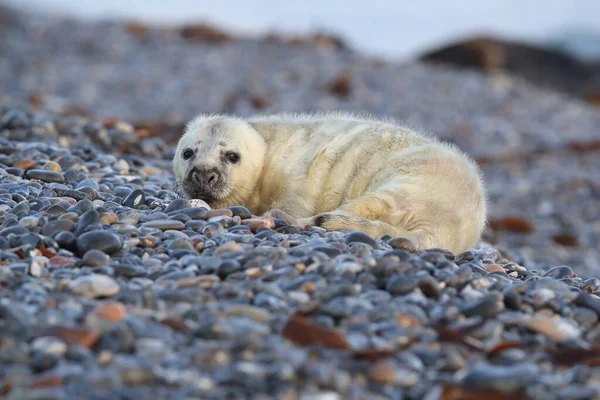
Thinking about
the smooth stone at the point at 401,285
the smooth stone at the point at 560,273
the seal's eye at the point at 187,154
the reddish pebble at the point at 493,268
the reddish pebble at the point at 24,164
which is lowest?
the smooth stone at the point at 560,273

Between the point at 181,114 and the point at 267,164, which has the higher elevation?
the point at 267,164

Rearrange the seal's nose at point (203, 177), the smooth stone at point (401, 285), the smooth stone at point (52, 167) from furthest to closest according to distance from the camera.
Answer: the smooth stone at point (52, 167), the seal's nose at point (203, 177), the smooth stone at point (401, 285)

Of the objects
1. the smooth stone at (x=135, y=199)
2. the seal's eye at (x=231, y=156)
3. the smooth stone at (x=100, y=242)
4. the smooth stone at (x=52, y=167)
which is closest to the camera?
the smooth stone at (x=100, y=242)

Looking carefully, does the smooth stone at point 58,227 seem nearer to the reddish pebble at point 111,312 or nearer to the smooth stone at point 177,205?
the smooth stone at point 177,205

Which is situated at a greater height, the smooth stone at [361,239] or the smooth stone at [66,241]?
the smooth stone at [361,239]

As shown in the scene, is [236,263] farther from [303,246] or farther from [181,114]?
[181,114]

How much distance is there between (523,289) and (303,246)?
1032 mm

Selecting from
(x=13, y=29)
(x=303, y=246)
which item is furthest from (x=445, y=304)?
(x=13, y=29)

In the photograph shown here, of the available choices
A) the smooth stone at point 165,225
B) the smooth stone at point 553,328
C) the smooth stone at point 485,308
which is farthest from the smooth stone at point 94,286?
the smooth stone at point 553,328

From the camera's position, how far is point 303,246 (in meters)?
3.93

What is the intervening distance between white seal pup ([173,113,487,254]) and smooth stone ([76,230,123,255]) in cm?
A: 116

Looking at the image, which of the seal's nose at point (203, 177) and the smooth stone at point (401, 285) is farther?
the seal's nose at point (203, 177)

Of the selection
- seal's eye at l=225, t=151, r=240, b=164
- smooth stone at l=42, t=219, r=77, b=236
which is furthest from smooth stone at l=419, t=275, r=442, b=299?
seal's eye at l=225, t=151, r=240, b=164

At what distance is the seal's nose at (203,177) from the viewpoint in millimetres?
5238
